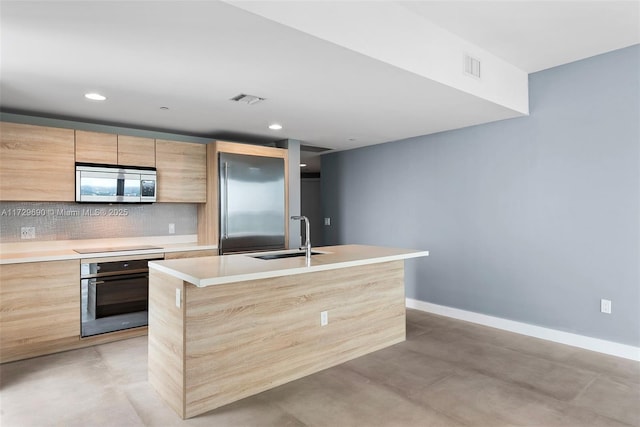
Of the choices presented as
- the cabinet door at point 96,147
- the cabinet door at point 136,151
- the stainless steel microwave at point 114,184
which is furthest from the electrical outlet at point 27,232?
the cabinet door at point 136,151

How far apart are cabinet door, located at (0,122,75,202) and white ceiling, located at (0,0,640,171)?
0.89 ft

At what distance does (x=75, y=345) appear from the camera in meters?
3.53

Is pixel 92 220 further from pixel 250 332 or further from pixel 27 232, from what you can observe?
pixel 250 332

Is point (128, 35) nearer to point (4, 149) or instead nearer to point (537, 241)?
point (4, 149)

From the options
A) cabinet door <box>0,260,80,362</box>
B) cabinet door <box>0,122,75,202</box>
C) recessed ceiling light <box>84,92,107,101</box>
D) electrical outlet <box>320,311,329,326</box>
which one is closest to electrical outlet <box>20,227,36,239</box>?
cabinet door <box>0,122,75,202</box>

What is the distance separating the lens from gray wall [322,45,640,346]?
10.9 ft

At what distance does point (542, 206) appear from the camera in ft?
12.6

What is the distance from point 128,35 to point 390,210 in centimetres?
408

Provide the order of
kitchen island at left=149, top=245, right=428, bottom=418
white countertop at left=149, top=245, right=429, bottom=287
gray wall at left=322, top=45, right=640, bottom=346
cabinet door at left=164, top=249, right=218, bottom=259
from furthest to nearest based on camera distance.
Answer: cabinet door at left=164, top=249, right=218, bottom=259, gray wall at left=322, top=45, right=640, bottom=346, kitchen island at left=149, top=245, right=428, bottom=418, white countertop at left=149, top=245, right=429, bottom=287

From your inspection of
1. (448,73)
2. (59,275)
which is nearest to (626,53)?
(448,73)

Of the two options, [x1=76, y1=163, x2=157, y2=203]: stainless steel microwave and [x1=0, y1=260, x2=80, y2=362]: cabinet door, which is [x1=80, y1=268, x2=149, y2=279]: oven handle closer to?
[x1=0, y1=260, x2=80, y2=362]: cabinet door

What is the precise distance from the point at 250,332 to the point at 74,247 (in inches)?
99.5

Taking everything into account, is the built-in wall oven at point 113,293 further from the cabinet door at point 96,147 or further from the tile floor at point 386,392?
the cabinet door at point 96,147

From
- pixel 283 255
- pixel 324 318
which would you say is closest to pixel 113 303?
pixel 283 255
